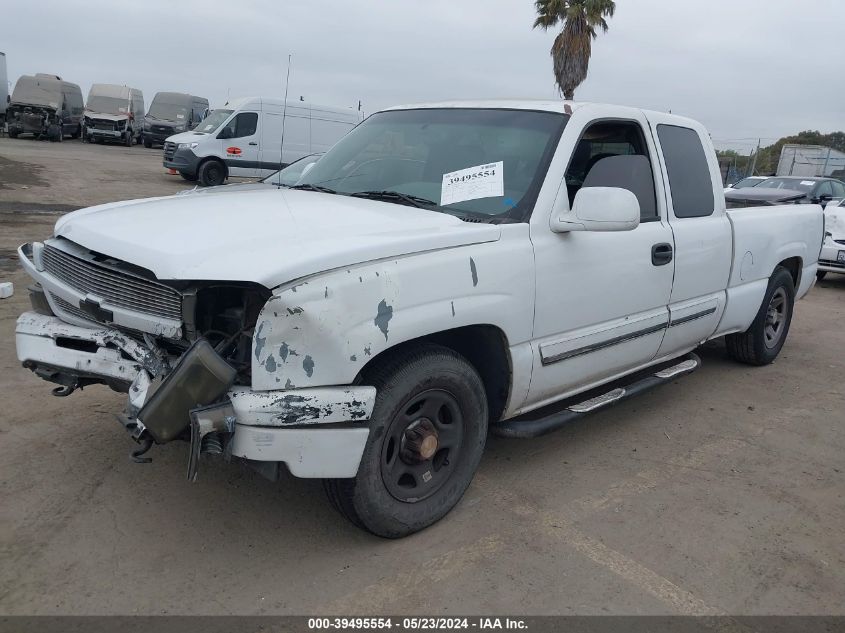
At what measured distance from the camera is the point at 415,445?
9.65 ft

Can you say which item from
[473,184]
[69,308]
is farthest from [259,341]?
[473,184]

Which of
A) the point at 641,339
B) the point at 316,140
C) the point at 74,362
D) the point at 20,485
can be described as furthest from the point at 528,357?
the point at 316,140

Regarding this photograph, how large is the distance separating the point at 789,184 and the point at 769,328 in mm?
8834

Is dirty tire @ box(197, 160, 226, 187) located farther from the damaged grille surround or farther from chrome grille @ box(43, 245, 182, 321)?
the damaged grille surround

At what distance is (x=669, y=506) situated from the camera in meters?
3.46

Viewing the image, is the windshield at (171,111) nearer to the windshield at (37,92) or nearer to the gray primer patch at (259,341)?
the windshield at (37,92)

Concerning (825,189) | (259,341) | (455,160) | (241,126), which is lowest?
(259,341)

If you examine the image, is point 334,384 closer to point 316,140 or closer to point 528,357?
point 528,357

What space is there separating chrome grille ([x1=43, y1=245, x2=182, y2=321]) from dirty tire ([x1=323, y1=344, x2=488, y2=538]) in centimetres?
79

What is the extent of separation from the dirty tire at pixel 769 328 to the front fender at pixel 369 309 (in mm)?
3271

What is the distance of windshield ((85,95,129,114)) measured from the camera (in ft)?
98.4

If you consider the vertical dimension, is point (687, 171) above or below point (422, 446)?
above

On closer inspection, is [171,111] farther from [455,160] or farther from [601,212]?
[601,212]

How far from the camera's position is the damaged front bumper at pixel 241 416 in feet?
8.04
